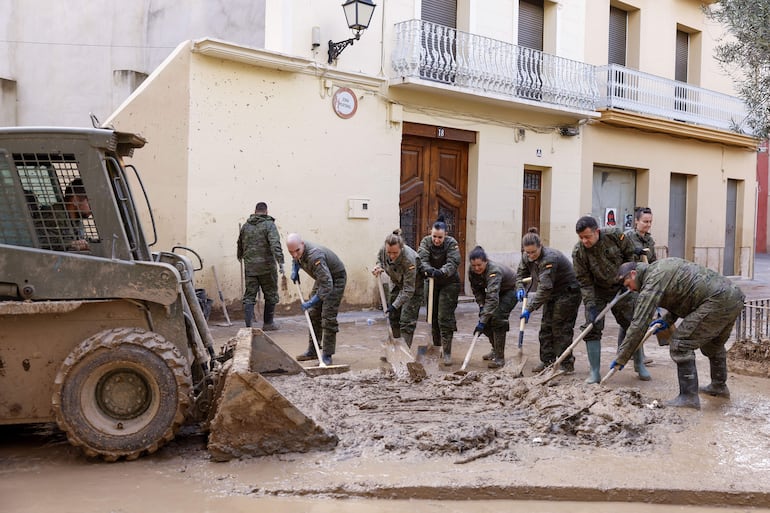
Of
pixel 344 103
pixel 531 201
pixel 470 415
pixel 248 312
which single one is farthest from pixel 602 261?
pixel 531 201

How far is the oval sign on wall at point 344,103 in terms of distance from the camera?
1190cm

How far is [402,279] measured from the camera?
7.99 meters

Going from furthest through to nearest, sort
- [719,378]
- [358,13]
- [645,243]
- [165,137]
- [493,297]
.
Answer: [358,13], [165,137], [645,243], [493,297], [719,378]

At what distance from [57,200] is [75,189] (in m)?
0.13

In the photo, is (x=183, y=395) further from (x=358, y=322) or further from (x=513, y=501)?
(x=358, y=322)

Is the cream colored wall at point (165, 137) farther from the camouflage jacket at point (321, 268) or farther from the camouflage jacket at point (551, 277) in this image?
the camouflage jacket at point (551, 277)

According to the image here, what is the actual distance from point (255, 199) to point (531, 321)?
15.6ft

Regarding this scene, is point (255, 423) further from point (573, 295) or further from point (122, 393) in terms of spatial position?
point (573, 295)

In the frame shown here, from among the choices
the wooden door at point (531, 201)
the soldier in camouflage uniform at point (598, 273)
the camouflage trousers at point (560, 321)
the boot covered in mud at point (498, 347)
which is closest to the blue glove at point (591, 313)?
the soldier in camouflage uniform at point (598, 273)

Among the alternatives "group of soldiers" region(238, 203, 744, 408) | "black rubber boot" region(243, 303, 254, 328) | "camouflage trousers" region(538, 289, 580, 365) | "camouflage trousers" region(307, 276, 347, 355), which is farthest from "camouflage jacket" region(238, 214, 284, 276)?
"camouflage trousers" region(538, 289, 580, 365)

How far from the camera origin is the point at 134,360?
454 cm

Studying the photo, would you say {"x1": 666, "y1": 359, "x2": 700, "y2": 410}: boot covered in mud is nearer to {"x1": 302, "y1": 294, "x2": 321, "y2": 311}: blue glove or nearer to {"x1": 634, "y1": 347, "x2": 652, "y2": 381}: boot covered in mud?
{"x1": 634, "y1": 347, "x2": 652, "y2": 381}: boot covered in mud

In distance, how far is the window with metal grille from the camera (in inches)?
181

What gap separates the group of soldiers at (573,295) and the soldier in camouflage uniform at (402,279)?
0.01m
